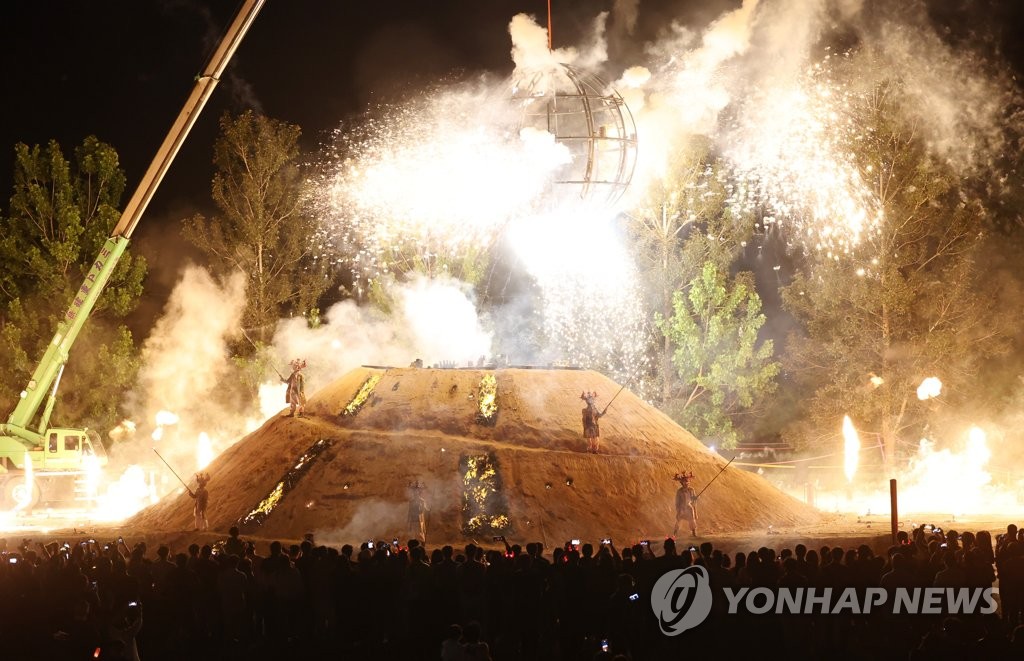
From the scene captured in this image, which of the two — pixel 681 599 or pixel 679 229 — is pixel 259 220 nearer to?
pixel 679 229

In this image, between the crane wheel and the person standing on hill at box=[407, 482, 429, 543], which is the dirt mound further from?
the crane wheel

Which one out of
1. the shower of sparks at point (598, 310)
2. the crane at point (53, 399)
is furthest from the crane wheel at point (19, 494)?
the shower of sparks at point (598, 310)

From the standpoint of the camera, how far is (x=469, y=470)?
25438mm

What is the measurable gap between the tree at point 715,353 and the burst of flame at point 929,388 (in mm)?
5723

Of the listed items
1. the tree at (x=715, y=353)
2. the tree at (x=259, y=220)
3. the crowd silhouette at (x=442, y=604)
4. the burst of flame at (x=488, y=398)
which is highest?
the tree at (x=259, y=220)

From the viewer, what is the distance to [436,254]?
45.0 meters

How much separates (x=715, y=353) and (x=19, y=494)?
89.8 feet

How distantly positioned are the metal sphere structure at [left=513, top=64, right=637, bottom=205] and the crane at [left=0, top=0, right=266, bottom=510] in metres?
9.57

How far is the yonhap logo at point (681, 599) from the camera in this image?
1150cm

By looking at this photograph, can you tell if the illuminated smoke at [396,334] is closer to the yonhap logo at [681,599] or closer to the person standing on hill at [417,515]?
the person standing on hill at [417,515]

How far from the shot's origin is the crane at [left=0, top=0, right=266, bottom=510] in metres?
29.0

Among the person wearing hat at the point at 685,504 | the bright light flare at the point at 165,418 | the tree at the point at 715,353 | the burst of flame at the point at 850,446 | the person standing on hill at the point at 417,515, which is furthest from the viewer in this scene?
the tree at the point at 715,353

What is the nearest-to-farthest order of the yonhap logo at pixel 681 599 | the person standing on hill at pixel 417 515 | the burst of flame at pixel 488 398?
the yonhap logo at pixel 681 599 < the person standing on hill at pixel 417 515 < the burst of flame at pixel 488 398

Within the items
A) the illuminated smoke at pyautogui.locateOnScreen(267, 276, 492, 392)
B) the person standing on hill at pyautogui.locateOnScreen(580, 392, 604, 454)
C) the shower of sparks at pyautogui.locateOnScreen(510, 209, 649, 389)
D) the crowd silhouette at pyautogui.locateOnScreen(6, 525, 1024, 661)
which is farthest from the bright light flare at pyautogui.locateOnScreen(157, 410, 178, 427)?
the crowd silhouette at pyautogui.locateOnScreen(6, 525, 1024, 661)
